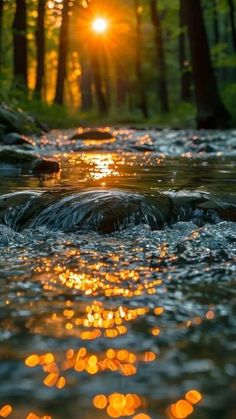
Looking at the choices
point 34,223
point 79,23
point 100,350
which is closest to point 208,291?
point 100,350

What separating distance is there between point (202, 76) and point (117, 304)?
13312mm

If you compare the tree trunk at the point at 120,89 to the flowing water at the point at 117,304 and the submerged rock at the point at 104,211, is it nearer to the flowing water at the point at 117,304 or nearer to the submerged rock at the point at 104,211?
the flowing water at the point at 117,304

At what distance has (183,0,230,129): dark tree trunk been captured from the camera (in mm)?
14391

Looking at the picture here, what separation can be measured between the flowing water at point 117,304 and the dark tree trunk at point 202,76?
10.3m

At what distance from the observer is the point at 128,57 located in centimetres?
3303

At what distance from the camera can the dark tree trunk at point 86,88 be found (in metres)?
37.7

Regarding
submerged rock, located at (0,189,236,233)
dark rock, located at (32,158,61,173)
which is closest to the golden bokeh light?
dark rock, located at (32,158,61,173)

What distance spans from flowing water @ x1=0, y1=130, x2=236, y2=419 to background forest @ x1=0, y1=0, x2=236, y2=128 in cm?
1054

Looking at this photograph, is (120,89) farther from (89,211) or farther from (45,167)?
(89,211)

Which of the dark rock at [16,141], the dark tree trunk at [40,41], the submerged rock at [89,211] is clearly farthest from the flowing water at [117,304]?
the dark tree trunk at [40,41]

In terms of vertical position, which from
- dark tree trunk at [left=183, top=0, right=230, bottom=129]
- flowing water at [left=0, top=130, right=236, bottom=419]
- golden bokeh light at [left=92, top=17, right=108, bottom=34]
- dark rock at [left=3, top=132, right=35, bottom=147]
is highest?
golden bokeh light at [left=92, top=17, right=108, bottom=34]

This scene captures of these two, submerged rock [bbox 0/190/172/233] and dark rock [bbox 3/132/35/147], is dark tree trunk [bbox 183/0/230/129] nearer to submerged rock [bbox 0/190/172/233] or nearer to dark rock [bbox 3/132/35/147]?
dark rock [bbox 3/132/35/147]

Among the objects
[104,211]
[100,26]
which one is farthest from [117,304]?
[100,26]

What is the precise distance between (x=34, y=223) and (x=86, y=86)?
36.4 metres
